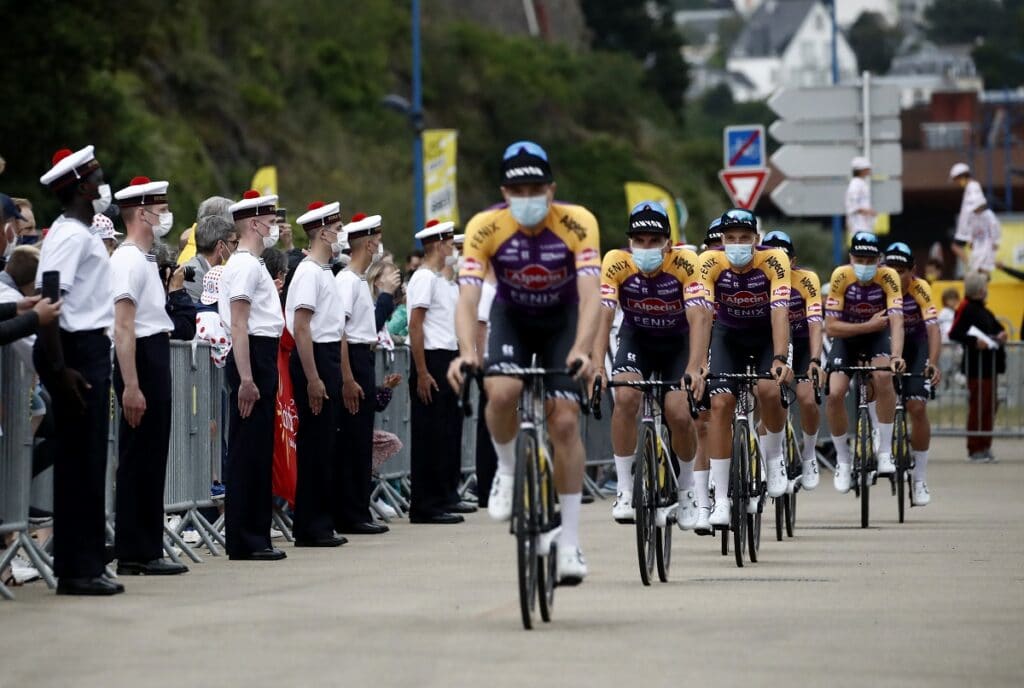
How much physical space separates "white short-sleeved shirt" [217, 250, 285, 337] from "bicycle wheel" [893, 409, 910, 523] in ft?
21.8

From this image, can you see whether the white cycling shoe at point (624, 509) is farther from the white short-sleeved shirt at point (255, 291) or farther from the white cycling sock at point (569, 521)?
the white cycling sock at point (569, 521)

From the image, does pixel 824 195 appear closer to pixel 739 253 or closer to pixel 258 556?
pixel 739 253

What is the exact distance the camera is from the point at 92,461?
41.5 feet

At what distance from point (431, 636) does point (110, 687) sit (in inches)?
77.0

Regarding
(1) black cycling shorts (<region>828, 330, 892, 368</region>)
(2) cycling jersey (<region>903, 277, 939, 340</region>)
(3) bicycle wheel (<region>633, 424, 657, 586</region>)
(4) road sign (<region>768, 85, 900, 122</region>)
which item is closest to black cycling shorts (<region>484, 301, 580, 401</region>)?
(3) bicycle wheel (<region>633, 424, 657, 586</region>)

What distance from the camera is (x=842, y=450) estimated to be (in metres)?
20.4

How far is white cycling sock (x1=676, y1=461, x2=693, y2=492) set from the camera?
1504 cm

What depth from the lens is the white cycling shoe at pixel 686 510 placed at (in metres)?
15.0

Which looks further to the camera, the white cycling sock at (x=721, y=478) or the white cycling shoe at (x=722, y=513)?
the white cycling sock at (x=721, y=478)

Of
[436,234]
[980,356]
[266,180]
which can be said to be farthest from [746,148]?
[436,234]

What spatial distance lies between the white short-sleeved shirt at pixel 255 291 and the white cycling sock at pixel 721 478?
295cm

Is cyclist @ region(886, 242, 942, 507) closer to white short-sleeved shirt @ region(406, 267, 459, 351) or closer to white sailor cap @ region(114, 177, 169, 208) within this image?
white short-sleeved shirt @ region(406, 267, 459, 351)

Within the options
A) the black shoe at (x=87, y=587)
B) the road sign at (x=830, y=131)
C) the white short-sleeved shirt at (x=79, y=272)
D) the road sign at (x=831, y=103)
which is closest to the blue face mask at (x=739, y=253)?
the white short-sleeved shirt at (x=79, y=272)

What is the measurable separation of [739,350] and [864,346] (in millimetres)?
3706
